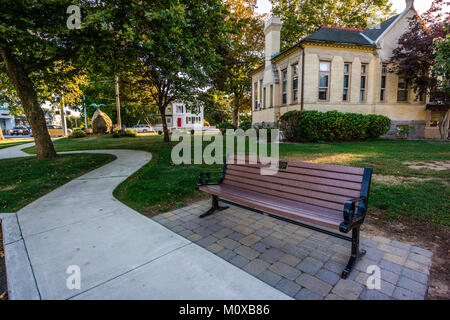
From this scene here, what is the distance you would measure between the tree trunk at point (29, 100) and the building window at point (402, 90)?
22699mm

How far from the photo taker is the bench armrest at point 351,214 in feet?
7.91

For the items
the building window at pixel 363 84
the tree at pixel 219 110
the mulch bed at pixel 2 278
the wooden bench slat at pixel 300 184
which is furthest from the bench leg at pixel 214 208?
the building window at pixel 363 84

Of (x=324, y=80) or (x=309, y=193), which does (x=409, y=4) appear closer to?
(x=324, y=80)

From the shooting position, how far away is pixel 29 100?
9.05m

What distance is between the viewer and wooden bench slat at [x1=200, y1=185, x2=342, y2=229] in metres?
2.64

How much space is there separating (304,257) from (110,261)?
7.60 feet

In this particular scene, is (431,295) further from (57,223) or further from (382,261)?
(57,223)

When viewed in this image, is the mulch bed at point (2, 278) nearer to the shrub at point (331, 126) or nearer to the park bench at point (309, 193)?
the park bench at point (309, 193)

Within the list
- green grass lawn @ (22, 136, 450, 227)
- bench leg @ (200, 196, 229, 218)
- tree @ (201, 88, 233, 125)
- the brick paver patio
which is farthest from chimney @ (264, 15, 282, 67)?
the brick paver patio

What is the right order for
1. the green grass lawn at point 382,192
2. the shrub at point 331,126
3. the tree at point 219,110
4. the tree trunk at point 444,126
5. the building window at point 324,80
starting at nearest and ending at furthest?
the green grass lawn at point 382,192 < the shrub at point 331,126 < the tree at point 219,110 < the building window at point 324,80 < the tree trunk at point 444,126

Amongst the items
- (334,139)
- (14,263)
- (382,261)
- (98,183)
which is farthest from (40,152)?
(334,139)

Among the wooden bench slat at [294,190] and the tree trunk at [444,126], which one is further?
the tree trunk at [444,126]

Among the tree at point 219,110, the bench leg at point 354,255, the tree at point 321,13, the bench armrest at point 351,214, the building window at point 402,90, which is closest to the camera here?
the bench armrest at point 351,214

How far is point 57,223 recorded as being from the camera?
388 centimetres
